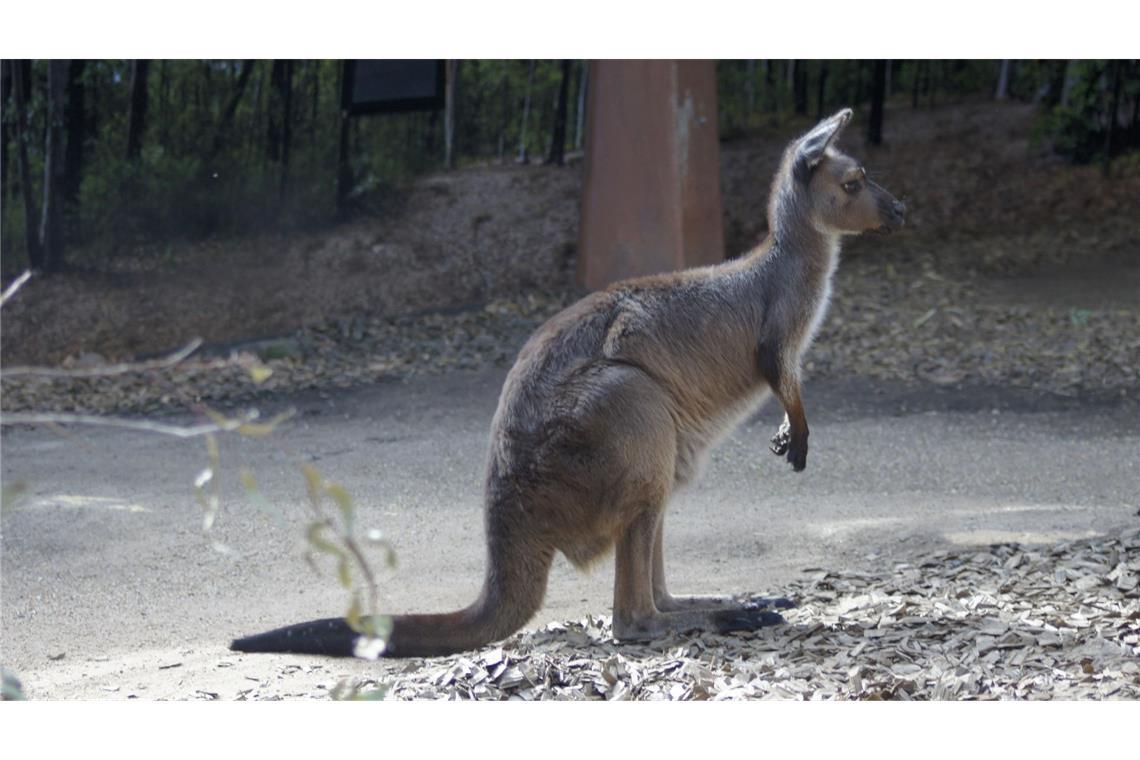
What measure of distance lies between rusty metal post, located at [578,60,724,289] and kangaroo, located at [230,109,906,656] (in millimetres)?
6080

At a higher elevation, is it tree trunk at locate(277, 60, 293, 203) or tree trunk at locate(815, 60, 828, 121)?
tree trunk at locate(815, 60, 828, 121)

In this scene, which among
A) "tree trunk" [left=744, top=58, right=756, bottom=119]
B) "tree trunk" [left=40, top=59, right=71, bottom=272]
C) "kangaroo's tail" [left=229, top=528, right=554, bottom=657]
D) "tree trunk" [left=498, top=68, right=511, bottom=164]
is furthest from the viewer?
"tree trunk" [left=744, top=58, right=756, bottom=119]

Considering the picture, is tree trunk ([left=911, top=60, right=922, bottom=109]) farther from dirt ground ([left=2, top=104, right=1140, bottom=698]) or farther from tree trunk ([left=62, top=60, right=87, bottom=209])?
tree trunk ([left=62, top=60, right=87, bottom=209])

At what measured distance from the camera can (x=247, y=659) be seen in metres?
4.61

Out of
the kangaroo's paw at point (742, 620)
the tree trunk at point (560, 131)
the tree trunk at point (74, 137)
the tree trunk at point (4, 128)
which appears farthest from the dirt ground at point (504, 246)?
the kangaroo's paw at point (742, 620)

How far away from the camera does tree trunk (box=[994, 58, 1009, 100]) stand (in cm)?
1495

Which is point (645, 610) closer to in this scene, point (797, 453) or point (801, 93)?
point (797, 453)

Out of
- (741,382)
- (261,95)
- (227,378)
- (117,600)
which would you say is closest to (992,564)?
(741,382)

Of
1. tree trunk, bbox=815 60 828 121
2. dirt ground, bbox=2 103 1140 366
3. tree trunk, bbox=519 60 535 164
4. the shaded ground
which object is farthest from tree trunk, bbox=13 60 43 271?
tree trunk, bbox=815 60 828 121

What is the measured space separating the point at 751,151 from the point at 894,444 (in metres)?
6.55

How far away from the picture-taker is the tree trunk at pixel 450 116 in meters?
11.4

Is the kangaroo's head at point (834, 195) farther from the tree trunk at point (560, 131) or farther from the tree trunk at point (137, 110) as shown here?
the tree trunk at point (560, 131)

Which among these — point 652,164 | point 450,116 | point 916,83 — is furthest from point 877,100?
point 450,116

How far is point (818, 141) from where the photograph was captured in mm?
4879
